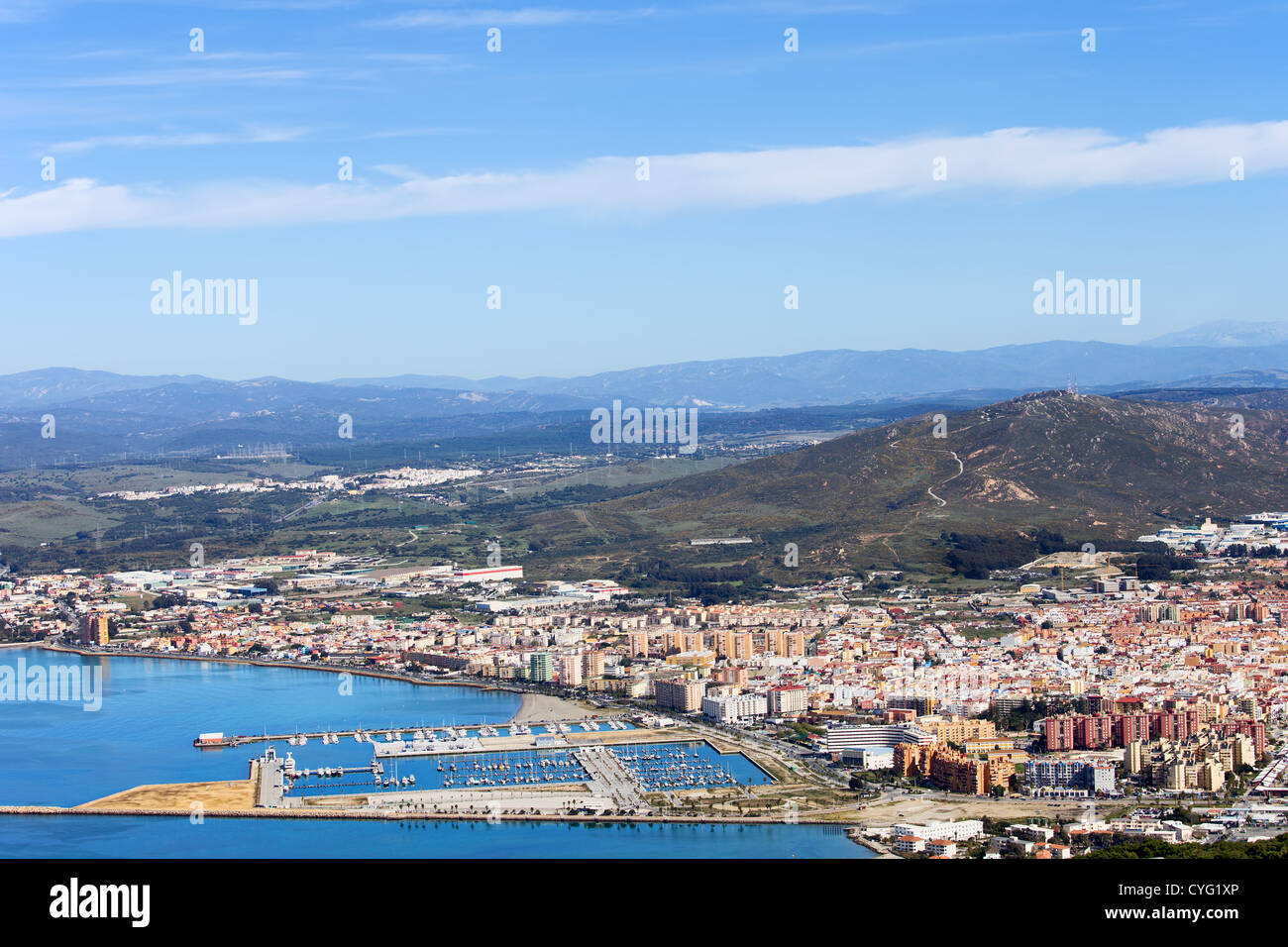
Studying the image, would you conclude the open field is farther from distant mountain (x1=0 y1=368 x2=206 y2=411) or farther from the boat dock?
distant mountain (x1=0 y1=368 x2=206 y2=411)

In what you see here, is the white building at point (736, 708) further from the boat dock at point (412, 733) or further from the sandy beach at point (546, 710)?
the sandy beach at point (546, 710)

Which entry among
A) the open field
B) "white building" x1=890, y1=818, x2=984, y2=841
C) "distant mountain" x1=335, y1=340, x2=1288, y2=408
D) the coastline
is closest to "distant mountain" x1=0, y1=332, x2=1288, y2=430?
"distant mountain" x1=335, y1=340, x2=1288, y2=408

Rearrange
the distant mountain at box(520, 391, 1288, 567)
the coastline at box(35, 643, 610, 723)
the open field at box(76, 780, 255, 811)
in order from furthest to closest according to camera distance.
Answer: the distant mountain at box(520, 391, 1288, 567) < the coastline at box(35, 643, 610, 723) < the open field at box(76, 780, 255, 811)

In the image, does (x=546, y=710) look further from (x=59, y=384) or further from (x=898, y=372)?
(x=59, y=384)

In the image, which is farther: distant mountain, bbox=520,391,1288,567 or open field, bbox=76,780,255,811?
distant mountain, bbox=520,391,1288,567

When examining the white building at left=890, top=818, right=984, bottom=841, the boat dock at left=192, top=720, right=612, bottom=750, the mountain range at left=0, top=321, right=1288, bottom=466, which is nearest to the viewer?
the white building at left=890, top=818, right=984, bottom=841

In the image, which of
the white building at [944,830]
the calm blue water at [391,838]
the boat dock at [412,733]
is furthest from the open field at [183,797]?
the white building at [944,830]
